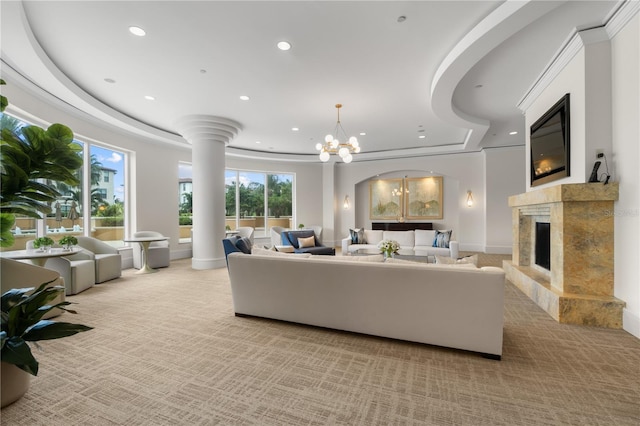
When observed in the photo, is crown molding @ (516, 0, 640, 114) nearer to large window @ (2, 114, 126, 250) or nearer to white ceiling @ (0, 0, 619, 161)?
white ceiling @ (0, 0, 619, 161)

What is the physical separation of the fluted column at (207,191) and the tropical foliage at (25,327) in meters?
4.41

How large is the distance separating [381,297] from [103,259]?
5222 mm

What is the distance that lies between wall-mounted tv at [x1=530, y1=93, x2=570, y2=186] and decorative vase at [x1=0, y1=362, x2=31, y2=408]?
5646 millimetres

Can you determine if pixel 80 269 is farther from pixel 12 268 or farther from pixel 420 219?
pixel 420 219

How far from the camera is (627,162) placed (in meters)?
2.87

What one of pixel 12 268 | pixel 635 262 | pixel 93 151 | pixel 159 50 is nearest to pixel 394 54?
pixel 159 50

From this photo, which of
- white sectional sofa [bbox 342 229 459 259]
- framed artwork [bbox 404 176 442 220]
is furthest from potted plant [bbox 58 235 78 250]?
framed artwork [bbox 404 176 442 220]

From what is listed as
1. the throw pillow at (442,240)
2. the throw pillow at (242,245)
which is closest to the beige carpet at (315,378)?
the throw pillow at (242,245)

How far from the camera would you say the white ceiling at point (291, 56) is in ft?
9.14

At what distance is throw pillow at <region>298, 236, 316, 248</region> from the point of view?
23.1ft

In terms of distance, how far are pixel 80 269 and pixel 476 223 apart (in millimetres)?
9754

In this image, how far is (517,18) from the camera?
2.66 metres

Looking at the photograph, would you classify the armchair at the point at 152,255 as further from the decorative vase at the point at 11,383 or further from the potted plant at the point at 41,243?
the decorative vase at the point at 11,383

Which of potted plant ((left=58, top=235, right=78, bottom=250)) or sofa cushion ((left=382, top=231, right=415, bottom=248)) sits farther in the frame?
sofa cushion ((left=382, top=231, right=415, bottom=248))
